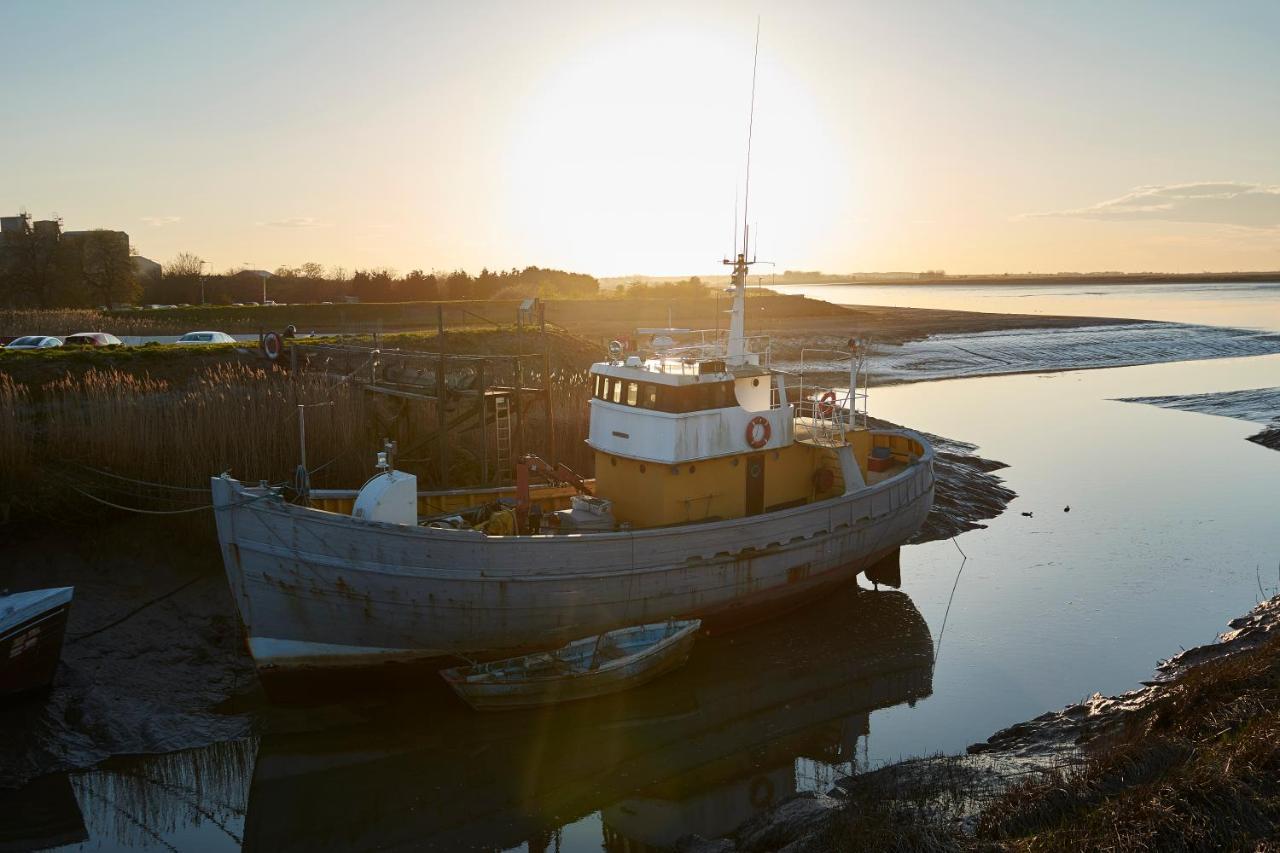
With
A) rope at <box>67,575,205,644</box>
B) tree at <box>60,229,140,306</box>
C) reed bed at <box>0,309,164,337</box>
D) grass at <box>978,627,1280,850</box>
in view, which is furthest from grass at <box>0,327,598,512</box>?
tree at <box>60,229,140,306</box>

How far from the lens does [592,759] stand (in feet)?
37.5

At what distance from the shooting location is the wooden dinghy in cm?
1218

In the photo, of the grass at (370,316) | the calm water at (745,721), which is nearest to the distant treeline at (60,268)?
the grass at (370,316)

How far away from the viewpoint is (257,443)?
16.6 m

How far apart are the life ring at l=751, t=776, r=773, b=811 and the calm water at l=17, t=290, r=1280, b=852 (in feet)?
0.12

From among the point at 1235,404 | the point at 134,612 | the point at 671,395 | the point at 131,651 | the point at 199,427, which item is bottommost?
the point at 131,651

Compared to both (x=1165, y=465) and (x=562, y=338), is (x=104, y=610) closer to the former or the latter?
(x=562, y=338)

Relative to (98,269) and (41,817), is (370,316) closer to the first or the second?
(98,269)

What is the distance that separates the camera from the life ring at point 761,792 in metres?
10.4

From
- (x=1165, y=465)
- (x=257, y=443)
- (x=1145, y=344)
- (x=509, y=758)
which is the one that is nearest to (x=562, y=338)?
(x=257, y=443)

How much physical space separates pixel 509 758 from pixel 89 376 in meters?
11.5

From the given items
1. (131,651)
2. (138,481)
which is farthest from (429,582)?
(138,481)

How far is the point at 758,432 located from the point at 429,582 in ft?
19.6

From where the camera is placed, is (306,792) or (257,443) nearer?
(306,792)
